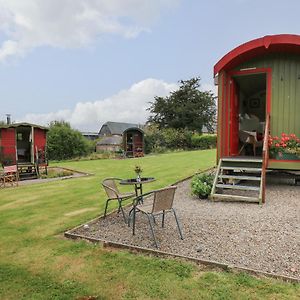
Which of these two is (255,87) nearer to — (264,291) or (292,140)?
(292,140)

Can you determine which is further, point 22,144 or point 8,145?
point 22,144

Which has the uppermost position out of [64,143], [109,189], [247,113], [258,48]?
[258,48]

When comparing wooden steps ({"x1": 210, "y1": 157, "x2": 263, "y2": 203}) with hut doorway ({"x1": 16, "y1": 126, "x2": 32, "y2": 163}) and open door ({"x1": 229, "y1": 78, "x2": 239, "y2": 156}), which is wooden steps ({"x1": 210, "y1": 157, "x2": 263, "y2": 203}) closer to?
open door ({"x1": 229, "y1": 78, "x2": 239, "y2": 156})

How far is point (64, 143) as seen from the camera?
21984mm

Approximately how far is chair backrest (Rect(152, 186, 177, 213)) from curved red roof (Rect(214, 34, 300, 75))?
486 centimetres

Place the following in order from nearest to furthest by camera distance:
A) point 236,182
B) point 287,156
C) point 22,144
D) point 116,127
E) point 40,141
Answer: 1. point 287,156
2. point 236,182
3. point 40,141
4. point 22,144
5. point 116,127

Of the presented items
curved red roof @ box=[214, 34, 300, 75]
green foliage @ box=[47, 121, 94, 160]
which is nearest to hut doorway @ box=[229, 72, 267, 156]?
curved red roof @ box=[214, 34, 300, 75]

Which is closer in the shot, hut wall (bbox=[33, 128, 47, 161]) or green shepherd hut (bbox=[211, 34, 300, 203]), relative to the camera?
green shepherd hut (bbox=[211, 34, 300, 203])

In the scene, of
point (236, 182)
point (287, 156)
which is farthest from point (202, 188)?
point (287, 156)

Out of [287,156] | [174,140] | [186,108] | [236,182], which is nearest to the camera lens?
[287,156]

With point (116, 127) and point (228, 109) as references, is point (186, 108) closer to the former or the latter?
point (116, 127)

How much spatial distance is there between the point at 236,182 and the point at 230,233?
12.5 feet

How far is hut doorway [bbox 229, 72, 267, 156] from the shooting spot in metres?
8.14

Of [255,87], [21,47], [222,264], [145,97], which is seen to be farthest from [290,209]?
[145,97]
